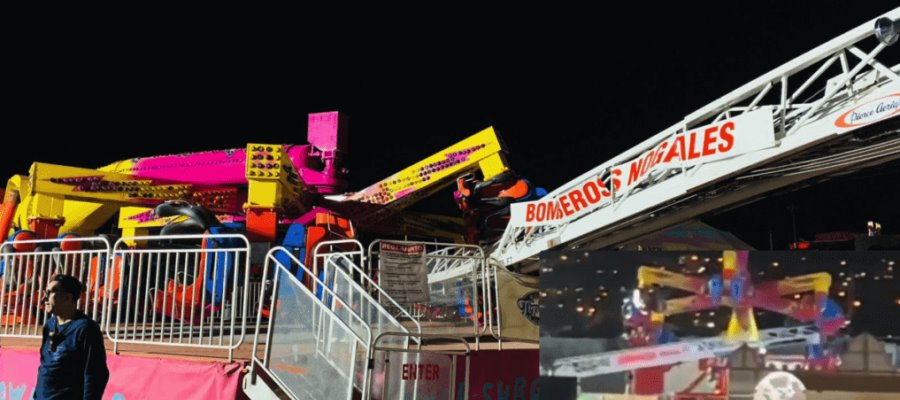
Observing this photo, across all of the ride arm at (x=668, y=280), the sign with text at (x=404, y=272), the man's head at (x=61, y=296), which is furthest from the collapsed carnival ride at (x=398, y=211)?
the man's head at (x=61, y=296)

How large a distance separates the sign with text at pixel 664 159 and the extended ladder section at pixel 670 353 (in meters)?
5.20

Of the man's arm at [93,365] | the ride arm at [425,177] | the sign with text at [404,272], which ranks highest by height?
the ride arm at [425,177]

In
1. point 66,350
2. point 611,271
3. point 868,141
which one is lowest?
point 66,350

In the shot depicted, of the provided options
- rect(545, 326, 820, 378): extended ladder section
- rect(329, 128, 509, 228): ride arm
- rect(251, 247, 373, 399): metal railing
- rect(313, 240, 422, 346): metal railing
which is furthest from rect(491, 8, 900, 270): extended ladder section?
rect(251, 247, 373, 399): metal railing

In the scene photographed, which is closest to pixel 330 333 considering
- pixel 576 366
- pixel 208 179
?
pixel 576 366

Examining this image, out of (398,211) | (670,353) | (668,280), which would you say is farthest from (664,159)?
(398,211)

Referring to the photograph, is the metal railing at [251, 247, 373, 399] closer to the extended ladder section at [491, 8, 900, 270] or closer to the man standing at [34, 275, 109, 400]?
the man standing at [34, 275, 109, 400]

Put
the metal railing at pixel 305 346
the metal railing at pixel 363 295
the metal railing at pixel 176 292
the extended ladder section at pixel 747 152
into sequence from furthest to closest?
the extended ladder section at pixel 747 152 < the metal railing at pixel 363 295 < the metal railing at pixel 176 292 < the metal railing at pixel 305 346

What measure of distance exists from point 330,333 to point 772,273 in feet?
12.0

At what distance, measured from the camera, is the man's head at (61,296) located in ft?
17.0

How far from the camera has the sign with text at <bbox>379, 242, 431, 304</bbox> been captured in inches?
378

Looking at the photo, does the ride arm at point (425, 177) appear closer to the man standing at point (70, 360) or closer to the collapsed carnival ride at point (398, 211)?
the collapsed carnival ride at point (398, 211)

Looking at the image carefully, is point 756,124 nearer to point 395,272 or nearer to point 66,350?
point 395,272

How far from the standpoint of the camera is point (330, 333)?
21.8 ft
